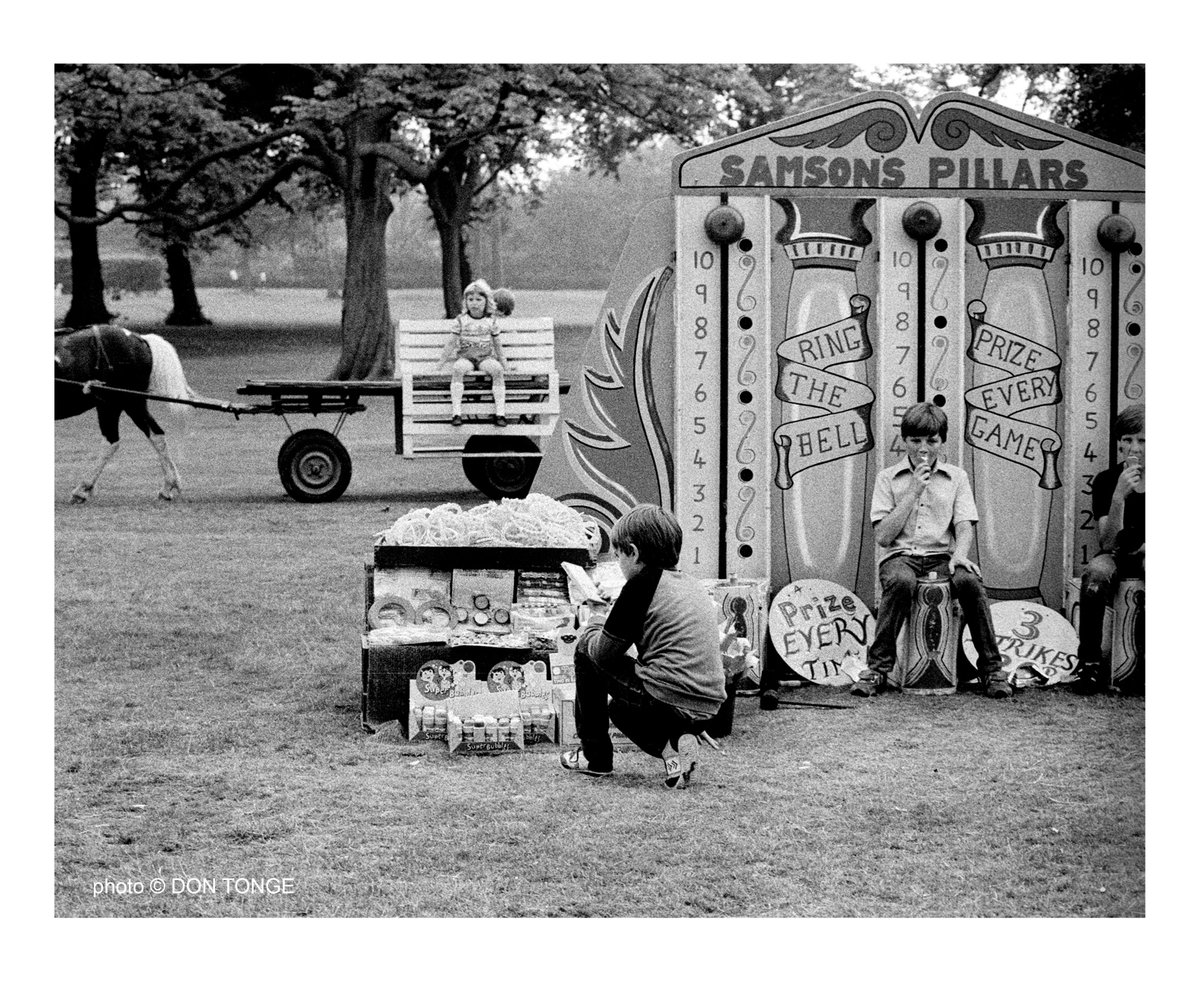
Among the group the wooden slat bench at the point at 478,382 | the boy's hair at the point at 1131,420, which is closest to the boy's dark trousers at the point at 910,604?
the boy's hair at the point at 1131,420

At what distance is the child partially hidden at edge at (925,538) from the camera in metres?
6.41

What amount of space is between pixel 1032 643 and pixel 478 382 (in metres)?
4.17

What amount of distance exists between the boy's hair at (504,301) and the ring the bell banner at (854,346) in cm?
378

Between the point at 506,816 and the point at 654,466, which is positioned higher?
the point at 654,466

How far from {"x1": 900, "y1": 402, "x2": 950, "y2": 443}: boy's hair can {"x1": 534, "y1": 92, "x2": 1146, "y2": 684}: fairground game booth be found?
321mm

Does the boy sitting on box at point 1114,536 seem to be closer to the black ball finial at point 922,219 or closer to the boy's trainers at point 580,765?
the black ball finial at point 922,219

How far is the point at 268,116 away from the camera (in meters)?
9.66

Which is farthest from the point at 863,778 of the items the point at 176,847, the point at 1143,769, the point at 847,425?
the point at 176,847

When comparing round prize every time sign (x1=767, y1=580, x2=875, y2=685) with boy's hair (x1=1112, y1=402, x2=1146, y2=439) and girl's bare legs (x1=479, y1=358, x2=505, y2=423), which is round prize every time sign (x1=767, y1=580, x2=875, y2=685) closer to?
boy's hair (x1=1112, y1=402, x2=1146, y2=439)

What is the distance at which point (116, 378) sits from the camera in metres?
10.7

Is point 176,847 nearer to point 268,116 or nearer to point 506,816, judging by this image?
point 506,816

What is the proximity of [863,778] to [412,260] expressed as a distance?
19.7ft

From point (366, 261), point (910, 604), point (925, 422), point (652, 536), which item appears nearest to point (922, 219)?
point (925, 422)

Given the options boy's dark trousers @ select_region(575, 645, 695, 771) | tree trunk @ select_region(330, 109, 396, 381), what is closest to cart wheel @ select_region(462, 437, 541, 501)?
tree trunk @ select_region(330, 109, 396, 381)
